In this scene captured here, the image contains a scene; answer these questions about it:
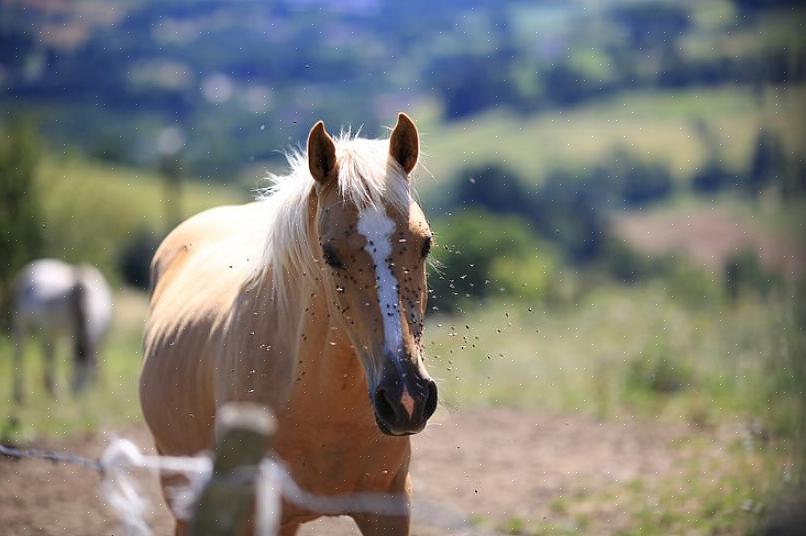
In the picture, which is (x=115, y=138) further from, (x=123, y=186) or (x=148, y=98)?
(x=123, y=186)

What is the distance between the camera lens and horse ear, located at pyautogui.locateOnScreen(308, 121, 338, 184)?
10.8ft

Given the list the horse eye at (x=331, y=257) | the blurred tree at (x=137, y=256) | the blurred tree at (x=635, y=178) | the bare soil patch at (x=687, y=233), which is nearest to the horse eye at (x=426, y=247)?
the horse eye at (x=331, y=257)

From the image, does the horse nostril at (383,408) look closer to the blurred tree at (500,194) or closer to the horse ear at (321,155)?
the horse ear at (321,155)

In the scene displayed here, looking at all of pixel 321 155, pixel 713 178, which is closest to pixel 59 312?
pixel 321 155

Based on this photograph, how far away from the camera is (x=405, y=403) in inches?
111

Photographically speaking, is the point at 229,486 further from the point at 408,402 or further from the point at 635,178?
the point at 635,178

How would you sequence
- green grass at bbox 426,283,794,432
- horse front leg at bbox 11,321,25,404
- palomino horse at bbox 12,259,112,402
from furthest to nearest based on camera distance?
palomino horse at bbox 12,259,112,402 → horse front leg at bbox 11,321,25,404 → green grass at bbox 426,283,794,432

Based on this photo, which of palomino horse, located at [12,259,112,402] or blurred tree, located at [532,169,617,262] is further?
blurred tree, located at [532,169,617,262]

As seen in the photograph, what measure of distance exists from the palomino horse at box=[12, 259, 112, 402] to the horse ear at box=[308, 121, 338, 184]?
9144 millimetres

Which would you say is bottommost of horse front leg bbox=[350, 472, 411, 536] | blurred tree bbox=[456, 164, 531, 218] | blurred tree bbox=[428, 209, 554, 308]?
blurred tree bbox=[456, 164, 531, 218]

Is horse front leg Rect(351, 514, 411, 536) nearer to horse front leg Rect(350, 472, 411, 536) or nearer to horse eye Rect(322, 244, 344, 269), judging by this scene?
horse front leg Rect(350, 472, 411, 536)

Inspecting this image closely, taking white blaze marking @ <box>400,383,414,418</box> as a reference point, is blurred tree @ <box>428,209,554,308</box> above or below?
below

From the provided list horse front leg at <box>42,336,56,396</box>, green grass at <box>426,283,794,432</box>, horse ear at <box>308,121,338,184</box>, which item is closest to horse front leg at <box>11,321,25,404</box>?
horse front leg at <box>42,336,56,396</box>

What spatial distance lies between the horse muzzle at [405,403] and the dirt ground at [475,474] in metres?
2.13
